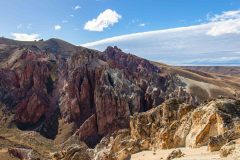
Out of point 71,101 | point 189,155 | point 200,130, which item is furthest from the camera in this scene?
point 71,101

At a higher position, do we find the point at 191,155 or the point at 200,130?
the point at 200,130

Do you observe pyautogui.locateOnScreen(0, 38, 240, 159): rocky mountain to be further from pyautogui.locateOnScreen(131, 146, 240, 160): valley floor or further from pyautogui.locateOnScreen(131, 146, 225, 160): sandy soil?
pyautogui.locateOnScreen(131, 146, 240, 160): valley floor

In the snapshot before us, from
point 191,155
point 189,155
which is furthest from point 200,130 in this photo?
point 191,155

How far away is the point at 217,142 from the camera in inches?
1321

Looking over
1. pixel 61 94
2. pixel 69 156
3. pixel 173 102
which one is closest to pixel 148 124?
pixel 173 102

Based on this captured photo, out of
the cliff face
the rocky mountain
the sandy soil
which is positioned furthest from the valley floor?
the rocky mountain

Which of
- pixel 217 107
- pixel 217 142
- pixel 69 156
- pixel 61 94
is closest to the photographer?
pixel 217 142

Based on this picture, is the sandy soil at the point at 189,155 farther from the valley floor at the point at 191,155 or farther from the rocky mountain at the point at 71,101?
the rocky mountain at the point at 71,101

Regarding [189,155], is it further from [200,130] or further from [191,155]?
[200,130]

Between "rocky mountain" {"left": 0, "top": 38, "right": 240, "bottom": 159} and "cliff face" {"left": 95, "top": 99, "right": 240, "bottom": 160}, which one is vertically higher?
"cliff face" {"left": 95, "top": 99, "right": 240, "bottom": 160}

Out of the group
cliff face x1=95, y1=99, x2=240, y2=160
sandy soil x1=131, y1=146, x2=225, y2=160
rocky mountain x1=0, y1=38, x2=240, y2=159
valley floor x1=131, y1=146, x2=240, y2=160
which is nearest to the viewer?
valley floor x1=131, y1=146, x2=240, y2=160

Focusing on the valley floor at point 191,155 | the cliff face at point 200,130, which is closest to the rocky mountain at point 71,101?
the cliff face at point 200,130

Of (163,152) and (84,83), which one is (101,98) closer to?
(84,83)

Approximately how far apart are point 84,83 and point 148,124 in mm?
99195
